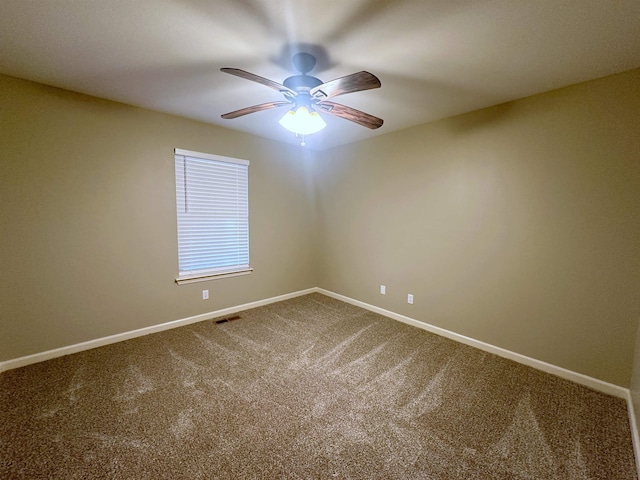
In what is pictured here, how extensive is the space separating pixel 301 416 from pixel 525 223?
242 centimetres

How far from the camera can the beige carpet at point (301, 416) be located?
141 centimetres

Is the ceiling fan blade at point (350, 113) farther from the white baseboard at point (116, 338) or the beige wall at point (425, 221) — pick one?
the white baseboard at point (116, 338)

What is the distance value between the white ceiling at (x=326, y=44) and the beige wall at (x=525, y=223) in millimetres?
344

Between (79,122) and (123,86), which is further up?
(123,86)

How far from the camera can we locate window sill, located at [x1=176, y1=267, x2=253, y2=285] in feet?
10.2

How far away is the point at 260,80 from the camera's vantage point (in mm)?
1541

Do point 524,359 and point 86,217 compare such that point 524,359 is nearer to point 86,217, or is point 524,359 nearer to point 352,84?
point 352,84

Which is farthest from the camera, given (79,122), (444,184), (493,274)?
(444,184)

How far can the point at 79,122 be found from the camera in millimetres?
2398

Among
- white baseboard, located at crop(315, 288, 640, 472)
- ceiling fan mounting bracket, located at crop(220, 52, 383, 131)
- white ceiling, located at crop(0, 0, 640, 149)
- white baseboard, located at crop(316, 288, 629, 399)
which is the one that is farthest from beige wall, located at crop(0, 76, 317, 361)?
white baseboard, located at crop(315, 288, 640, 472)

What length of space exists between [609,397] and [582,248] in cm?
112

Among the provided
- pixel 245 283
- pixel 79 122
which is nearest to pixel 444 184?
pixel 245 283

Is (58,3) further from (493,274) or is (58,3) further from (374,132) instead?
(493,274)

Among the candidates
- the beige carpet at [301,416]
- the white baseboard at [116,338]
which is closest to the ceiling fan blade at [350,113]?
the beige carpet at [301,416]
